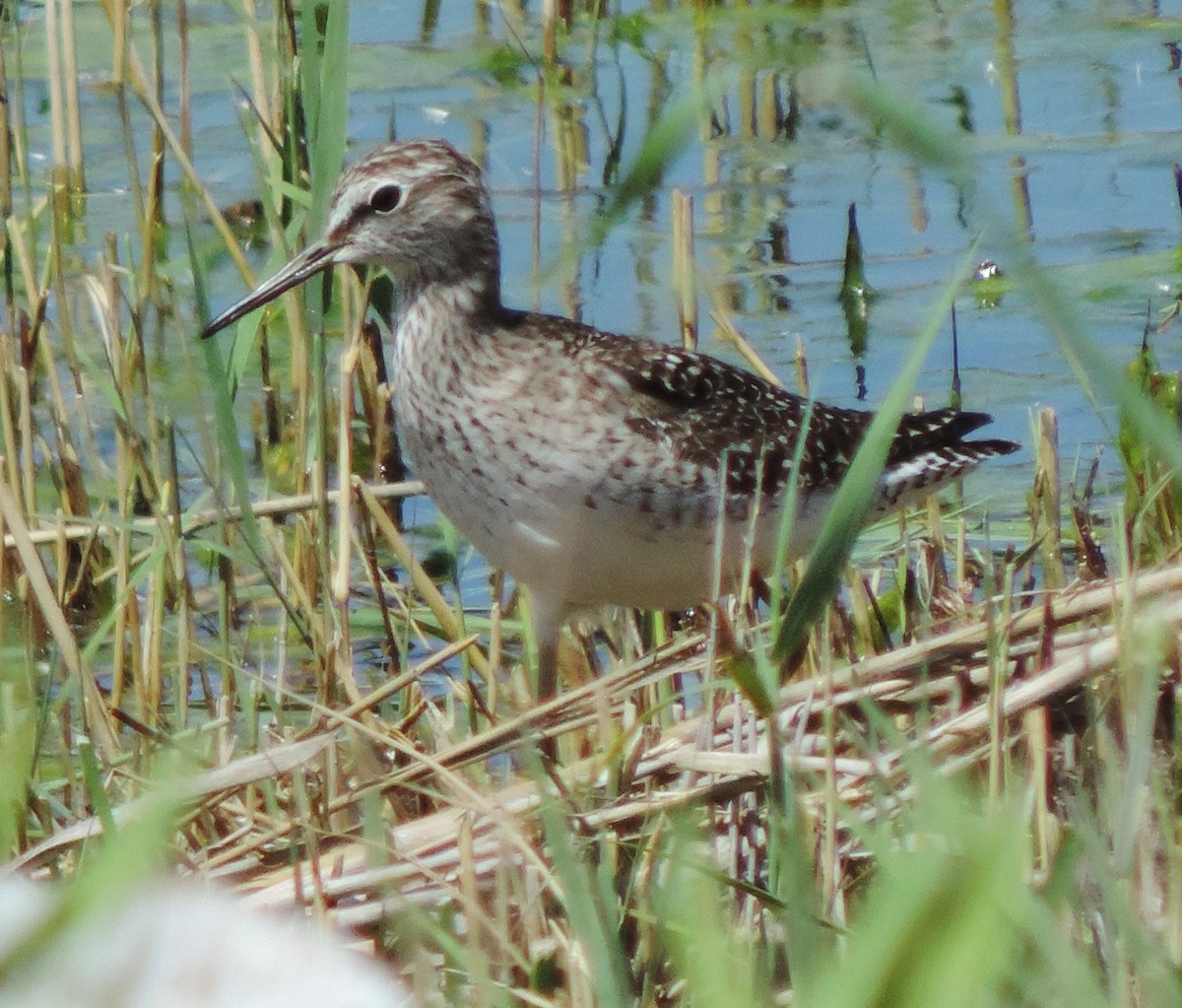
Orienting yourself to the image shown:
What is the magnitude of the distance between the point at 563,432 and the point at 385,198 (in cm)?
82

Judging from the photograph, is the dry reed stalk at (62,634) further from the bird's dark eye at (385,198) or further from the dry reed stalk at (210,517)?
the bird's dark eye at (385,198)

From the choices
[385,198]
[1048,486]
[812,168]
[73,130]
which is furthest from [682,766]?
[812,168]

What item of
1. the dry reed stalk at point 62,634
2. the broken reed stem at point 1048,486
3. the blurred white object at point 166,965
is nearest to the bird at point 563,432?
the broken reed stem at point 1048,486

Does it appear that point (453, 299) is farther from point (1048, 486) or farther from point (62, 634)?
point (62, 634)

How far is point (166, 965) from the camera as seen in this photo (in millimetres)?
1361

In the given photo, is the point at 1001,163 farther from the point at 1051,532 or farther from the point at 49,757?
the point at 49,757

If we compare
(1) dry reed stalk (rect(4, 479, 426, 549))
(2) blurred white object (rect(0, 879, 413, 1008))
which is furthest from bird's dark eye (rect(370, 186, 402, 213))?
(2) blurred white object (rect(0, 879, 413, 1008))

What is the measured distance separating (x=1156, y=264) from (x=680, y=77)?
8.67 feet

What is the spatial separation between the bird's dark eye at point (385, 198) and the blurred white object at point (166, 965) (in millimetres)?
3831

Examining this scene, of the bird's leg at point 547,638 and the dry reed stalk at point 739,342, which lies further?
the dry reed stalk at point 739,342

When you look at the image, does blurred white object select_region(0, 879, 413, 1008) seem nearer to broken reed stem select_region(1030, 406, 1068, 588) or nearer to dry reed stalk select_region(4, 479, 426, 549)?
dry reed stalk select_region(4, 479, 426, 549)

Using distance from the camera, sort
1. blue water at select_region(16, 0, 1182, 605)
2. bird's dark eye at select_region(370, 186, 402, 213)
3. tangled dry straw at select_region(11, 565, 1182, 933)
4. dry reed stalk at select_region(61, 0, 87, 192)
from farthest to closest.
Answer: dry reed stalk at select_region(61, 0, 87, 192), blue water at select_region(16, 0, 1182, 605), bird's dark eye at select_region(370, 186, 402, 213), tangled dry straw at select_region(11, 565, 1182, 933)

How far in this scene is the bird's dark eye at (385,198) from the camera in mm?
5129

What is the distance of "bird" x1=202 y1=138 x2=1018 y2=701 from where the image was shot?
470 centimetres
